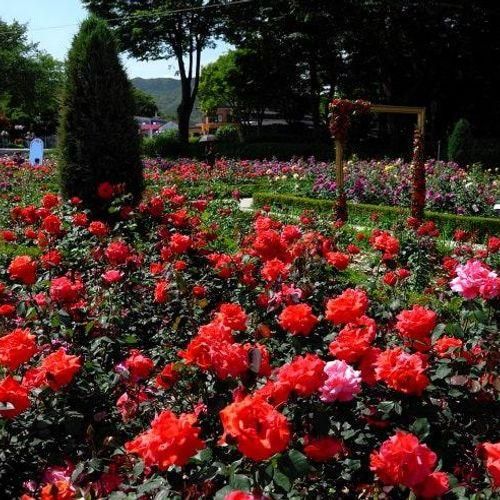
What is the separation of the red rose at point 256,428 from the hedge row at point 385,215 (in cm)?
628

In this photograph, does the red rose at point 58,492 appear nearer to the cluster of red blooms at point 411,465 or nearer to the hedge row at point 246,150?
the cluster of red blooms at point 411,465

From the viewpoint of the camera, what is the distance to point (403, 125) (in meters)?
28.2

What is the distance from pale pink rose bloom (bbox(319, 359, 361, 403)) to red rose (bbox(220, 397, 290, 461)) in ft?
1.28

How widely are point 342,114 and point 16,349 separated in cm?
712

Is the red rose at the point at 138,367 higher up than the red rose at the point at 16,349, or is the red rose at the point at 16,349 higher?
the red rose at the point at 16,349

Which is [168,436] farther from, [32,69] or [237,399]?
[32,69]

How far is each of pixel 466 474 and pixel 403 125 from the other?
27.8 metres

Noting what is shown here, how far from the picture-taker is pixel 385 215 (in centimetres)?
964

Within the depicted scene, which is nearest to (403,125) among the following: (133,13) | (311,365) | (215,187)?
(133,13)

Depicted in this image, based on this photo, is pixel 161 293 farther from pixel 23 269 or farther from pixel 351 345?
pixel 351 345

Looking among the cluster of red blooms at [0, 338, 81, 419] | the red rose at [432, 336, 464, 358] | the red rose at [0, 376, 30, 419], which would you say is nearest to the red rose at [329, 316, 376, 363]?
the red rose at [432, 336, 464, 358]

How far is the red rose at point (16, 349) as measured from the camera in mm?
1887

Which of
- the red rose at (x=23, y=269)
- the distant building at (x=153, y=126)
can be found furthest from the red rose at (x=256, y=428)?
the distant building at (x=153, y=126)

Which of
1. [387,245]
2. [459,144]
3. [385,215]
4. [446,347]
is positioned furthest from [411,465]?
[459,144]
